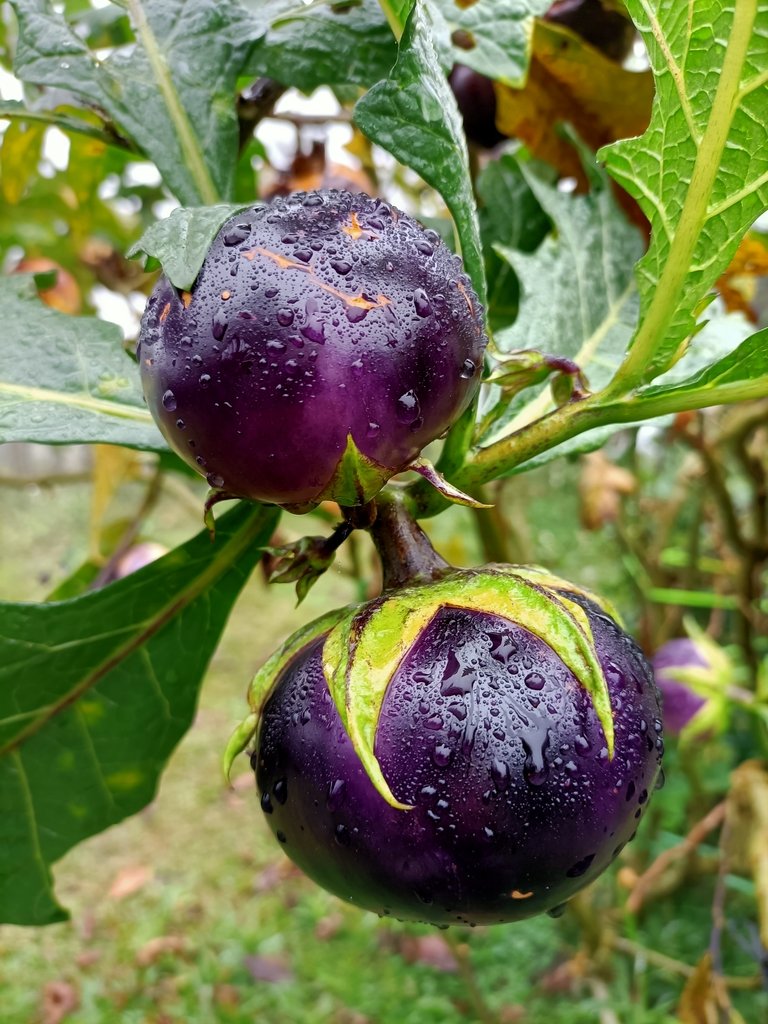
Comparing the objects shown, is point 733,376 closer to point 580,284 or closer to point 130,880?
point 580,284

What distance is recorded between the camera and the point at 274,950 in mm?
1739

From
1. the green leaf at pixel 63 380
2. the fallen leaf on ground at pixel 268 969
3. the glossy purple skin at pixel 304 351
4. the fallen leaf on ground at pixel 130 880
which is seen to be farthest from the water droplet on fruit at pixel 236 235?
the fallen leaf on ground at pixel 130 880

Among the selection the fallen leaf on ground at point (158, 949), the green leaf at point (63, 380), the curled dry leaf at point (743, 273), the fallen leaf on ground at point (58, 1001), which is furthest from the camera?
the fallen leaf on ground at point (158, 949)

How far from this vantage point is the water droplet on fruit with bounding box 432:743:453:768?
14.1 inches

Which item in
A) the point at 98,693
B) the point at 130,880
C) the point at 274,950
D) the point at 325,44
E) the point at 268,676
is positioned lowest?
the point at 130,880

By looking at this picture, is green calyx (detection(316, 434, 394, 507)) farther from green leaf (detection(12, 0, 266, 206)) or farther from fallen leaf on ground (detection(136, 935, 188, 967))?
fallen leaf on ground (detection(136, 935, 188, 967))

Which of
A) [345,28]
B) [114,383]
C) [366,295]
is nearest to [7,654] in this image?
[114,383]

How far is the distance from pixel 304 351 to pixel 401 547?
0.44 feet

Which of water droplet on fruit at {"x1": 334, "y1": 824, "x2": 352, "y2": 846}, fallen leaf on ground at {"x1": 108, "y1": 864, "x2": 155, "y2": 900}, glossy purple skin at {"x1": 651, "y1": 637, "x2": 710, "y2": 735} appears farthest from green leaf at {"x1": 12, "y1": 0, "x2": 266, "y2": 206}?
fallen leaf on ground at {"x1": 108, "y1": 864, "x2": 155, "y2": 900}

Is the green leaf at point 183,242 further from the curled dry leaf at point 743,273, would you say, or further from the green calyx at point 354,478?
the curled dry leaf at point 743,273

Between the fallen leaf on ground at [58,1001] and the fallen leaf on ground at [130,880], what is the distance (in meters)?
0.21

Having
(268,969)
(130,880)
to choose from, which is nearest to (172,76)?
(268,969)

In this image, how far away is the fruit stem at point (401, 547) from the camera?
1.40ft

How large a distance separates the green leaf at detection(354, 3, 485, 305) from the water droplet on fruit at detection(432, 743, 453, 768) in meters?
0.21
